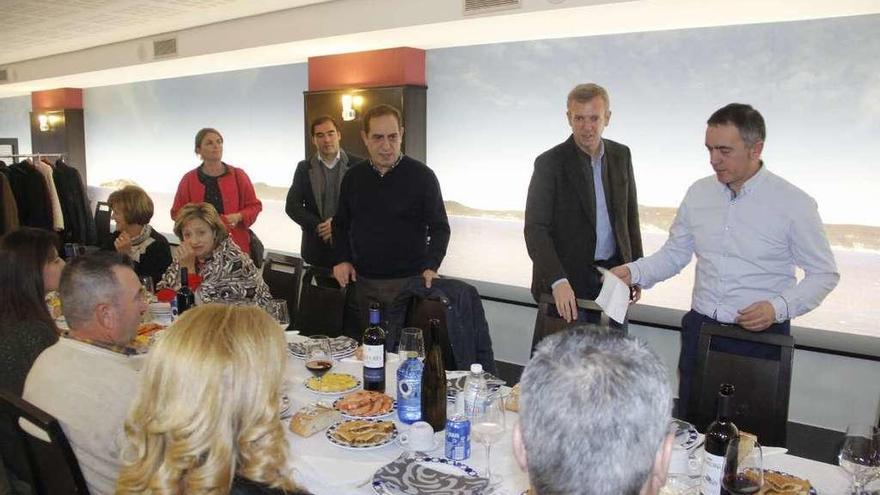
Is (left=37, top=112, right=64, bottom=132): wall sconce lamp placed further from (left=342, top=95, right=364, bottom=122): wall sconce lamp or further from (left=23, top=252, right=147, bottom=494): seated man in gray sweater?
(left=23, top=252, right=147, bottom=494): seated man in gray sweater

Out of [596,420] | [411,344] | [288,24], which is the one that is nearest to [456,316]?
[411,344]

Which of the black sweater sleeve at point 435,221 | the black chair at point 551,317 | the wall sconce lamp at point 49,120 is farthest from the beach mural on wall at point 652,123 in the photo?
the wall sconce lamp at point 49,120

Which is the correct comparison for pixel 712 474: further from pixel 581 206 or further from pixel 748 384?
pixel 581 206

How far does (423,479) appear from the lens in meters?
1.59

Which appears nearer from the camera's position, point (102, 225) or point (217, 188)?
point (217, 188)

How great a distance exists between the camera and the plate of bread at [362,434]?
1758 mm

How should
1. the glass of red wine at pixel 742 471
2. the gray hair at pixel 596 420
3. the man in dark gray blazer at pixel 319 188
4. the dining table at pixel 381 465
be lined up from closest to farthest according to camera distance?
the gray hair at pixel 596 420, the glass of red wine at pixel 742 471, the dining table at pixel 381 465, the man in dark gray blazer at pixel 319 188

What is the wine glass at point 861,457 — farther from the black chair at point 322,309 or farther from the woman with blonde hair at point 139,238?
the woman with blonde hair at point 139,238

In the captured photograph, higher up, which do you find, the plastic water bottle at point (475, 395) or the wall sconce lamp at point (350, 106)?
Result: the wall sconce lamp at point (350, 106)

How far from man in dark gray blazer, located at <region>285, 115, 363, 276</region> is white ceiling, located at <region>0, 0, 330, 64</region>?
1.57 m


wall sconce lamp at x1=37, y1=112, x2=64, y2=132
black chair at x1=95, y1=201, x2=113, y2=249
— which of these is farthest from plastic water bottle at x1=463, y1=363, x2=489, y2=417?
wall sconce lamp at x1=37, y1=112, x2=64, y2=132

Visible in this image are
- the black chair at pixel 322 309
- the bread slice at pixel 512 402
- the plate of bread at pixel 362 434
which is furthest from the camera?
the black chair at pixel 322 309

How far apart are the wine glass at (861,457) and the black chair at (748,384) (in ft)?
1.91

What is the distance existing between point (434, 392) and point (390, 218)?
1.78 metres
